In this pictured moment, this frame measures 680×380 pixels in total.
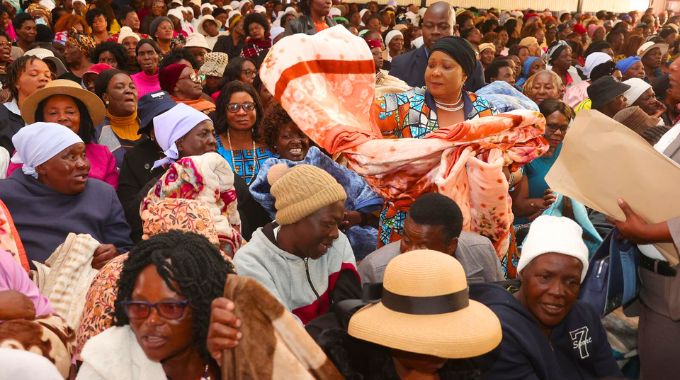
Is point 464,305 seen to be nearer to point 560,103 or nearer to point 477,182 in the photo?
point 477,182

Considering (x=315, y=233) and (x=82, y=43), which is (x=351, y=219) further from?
(x=82, y=43)

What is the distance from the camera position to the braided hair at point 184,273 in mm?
2111

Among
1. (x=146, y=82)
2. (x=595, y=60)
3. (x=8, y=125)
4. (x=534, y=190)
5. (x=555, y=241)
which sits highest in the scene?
(x=555, y=241)

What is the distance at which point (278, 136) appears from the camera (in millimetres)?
4629

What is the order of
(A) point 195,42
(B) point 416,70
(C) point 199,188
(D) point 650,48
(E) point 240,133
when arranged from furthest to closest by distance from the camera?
(D) point 650,48
(A) point 195,42
(B) point 416,70
(E) point 240,133
(C) point 199,188

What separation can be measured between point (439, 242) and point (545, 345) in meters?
0.63

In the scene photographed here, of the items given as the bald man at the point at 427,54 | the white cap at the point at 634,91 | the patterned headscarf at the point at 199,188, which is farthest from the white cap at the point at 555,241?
the white cap at the point at 634,91

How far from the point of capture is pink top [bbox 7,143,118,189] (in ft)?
15.1

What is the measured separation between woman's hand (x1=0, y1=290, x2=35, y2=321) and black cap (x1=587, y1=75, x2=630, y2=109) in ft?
17.2

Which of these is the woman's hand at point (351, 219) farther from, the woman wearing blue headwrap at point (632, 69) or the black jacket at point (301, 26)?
the woman wearing blue headwrap at point (632, 69)

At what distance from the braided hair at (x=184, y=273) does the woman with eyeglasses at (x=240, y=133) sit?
8.47 ft

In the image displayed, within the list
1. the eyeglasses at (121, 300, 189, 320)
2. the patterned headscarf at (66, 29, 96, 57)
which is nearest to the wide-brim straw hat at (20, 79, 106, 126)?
the eyeglasses at (121, 300, 189, 320)

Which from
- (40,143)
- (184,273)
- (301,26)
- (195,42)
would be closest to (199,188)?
(40,143)

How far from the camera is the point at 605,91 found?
6.64m
